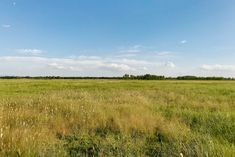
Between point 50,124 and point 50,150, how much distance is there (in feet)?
8.37

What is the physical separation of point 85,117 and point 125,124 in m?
1.43

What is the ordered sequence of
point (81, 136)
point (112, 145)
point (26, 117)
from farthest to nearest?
1. point (26, 117)
2. point (81, 136)
3. point (112, 145)

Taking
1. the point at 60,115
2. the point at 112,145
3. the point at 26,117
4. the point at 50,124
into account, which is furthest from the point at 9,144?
the point at 60,115

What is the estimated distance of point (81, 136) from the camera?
763cm

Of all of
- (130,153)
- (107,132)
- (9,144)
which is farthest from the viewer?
(107,132)

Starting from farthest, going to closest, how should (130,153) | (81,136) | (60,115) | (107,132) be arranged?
(60,115)
(107,132)
(81,136)
(130,153)

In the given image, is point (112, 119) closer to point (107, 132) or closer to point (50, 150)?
point (107, 132)

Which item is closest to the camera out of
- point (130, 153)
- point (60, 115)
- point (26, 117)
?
point (130, 153)

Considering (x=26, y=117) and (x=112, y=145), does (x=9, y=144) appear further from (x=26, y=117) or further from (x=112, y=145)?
(x=26, y=117)

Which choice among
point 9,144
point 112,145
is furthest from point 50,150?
point 112,145

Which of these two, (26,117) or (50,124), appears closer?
(50,124)

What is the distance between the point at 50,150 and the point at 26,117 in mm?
3328

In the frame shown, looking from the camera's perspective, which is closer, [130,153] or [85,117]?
[130,153]

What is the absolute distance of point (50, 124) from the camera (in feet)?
28.0
